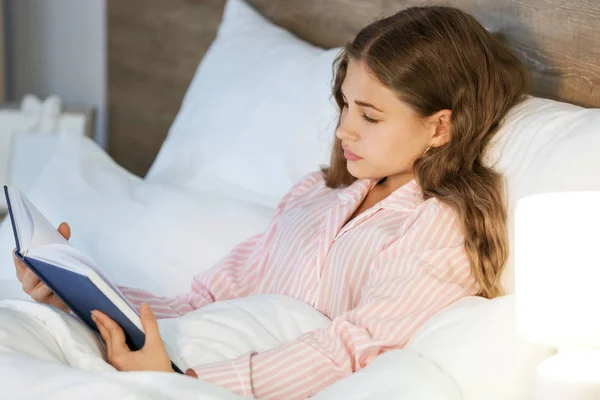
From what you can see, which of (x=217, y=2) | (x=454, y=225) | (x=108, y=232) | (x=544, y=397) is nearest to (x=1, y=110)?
(x=217, y=2)

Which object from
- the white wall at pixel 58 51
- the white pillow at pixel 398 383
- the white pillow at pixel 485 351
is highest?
the white pillow at pixel 485 351

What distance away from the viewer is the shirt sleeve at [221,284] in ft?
5.31

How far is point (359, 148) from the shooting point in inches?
58.7

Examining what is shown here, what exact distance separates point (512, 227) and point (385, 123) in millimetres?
258

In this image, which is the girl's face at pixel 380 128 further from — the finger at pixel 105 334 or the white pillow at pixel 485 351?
the finger at pixel 105 334

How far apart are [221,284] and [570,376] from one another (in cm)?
79

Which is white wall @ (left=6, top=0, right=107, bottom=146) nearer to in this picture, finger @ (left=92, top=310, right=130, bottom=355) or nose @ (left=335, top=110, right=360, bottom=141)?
nose @ (left=335, top=110, right=360, bottom=141)

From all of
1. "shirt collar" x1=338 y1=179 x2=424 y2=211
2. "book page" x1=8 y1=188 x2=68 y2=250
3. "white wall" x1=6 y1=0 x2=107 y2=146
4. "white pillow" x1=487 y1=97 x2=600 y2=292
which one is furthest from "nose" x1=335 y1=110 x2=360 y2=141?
"white wall" x1=6 y1=0 x2=107 y2=146

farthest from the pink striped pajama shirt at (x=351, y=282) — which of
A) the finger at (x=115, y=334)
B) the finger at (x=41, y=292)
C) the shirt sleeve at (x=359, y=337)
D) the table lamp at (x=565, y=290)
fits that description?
the table lamp at (x=565, y=290)

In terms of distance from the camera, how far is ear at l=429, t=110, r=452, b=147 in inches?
57.4

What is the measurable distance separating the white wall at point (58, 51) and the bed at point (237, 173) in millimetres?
504

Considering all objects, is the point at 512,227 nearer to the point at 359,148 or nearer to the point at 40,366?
the point at 359,148

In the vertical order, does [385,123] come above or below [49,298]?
above

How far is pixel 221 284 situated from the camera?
→ 166 cm
